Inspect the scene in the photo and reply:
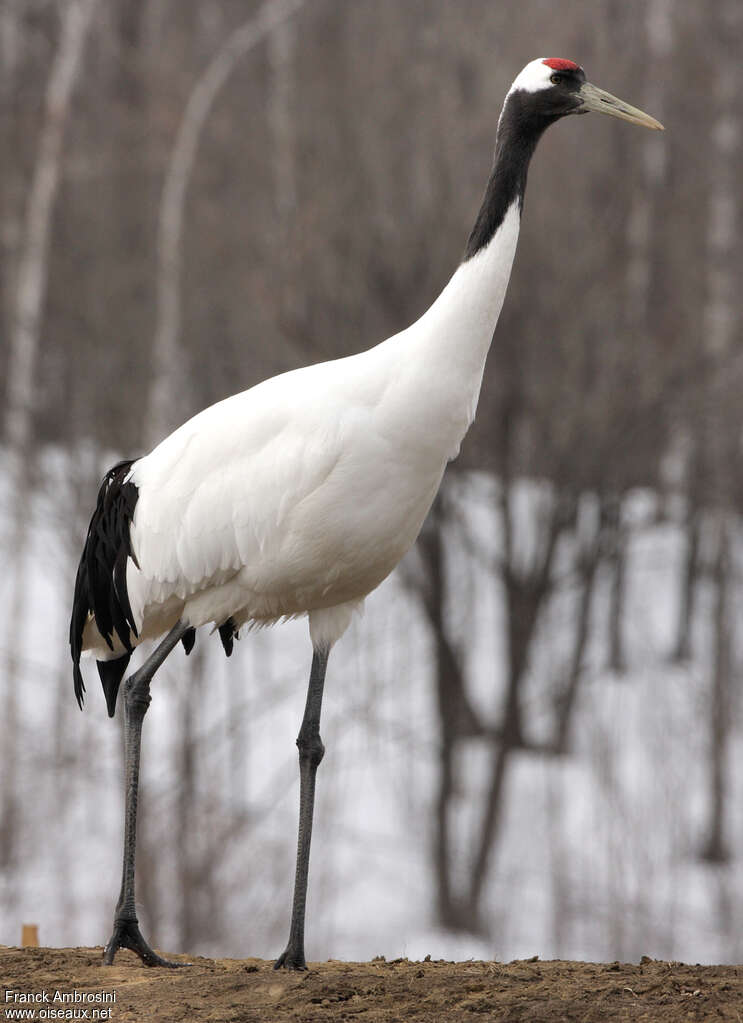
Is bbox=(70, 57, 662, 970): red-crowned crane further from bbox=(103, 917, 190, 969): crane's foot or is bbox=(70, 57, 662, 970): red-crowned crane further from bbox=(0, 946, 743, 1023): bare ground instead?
bbox=(0, 946, 743, 1023): bare ground

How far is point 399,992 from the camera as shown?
426 centimetres

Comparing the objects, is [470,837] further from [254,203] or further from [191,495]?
[191,495]

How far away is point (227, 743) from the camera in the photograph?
14.9m

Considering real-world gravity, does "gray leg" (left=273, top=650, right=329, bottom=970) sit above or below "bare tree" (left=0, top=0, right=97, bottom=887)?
below

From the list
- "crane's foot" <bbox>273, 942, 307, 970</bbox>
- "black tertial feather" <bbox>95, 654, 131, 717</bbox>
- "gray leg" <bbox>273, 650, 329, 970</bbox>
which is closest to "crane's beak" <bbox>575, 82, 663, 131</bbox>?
"gray leg" <bbox>273, 650, 329, 970</bbox>

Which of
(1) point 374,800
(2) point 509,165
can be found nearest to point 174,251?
(1) point 374,800

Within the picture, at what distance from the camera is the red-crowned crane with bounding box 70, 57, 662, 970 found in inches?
179

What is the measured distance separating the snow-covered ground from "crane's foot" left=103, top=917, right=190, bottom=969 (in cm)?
536

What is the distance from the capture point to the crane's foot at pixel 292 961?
4773mm

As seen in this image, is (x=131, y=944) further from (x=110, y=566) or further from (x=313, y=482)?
(x=313, y=482)

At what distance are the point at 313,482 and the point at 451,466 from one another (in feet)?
24.8

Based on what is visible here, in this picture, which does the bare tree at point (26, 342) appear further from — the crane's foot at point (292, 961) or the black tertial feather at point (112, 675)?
the crane's foot at point (292, 961)

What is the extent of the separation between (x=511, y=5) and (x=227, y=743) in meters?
7.32

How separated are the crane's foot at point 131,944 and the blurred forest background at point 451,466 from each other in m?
5.68
